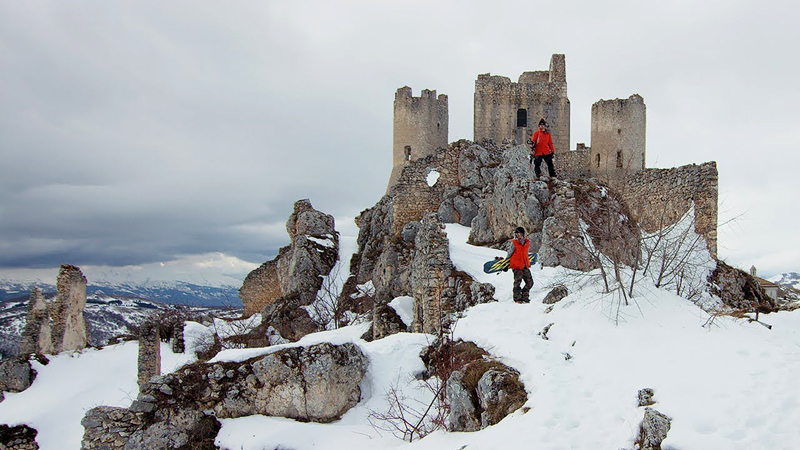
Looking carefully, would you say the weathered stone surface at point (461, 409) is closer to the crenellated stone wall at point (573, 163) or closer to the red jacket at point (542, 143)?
the red jacket at point (542, 143)

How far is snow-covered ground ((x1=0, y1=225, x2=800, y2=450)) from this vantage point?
4.43 m

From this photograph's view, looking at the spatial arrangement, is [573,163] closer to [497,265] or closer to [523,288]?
[497,265]

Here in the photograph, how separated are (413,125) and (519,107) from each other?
7133mm

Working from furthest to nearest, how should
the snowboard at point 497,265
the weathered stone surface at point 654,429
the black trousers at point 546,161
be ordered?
the black trousers at point 546,161 < the snowboard at point 497,265 < the weathered stone surface at point 654,429

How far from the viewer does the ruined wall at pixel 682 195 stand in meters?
12.3

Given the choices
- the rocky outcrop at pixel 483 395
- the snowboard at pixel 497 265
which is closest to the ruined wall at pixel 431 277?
the snowboard at pixel 497 265

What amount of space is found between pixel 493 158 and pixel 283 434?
17.1m

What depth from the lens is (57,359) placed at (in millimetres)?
21266

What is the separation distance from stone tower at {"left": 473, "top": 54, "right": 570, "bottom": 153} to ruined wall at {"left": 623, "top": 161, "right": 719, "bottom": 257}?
14.9 metres

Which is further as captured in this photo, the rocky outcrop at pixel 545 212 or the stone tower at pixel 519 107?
the stone tower at pixel 519 107

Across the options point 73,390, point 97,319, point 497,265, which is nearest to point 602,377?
point 497,265

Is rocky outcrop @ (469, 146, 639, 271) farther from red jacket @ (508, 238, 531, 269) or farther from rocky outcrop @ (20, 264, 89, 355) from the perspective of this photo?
rocky outcrop @ (20, 264, 89, 355)

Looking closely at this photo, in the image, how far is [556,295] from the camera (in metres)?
9.58

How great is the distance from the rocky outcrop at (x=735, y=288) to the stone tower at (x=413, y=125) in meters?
21.2
